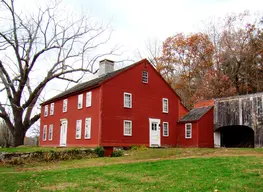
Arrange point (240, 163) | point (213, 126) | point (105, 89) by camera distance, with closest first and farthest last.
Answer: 1. point (240, 163)
2. point (105, 89)
3. point (213, 126)

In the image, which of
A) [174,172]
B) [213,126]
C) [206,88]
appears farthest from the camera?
[206,88]

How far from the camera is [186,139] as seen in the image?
25.3 m

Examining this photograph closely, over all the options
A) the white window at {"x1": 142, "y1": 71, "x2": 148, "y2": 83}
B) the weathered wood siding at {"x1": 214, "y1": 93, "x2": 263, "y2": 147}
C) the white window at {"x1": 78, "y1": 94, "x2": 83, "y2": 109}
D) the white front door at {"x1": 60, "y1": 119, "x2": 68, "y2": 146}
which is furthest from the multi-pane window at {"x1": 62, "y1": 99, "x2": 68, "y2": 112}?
the weathered wood siding at {"x1": 214, "y1": 93, "x2": 263, "y2": 147}

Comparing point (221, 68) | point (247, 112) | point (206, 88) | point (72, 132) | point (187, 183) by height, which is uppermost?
point (221, 68)

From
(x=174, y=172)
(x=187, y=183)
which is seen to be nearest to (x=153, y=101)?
(x=174, y=172)

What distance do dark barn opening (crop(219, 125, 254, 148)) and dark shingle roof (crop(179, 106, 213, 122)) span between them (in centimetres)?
226

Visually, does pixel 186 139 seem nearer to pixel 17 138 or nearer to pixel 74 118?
pixel 74 118

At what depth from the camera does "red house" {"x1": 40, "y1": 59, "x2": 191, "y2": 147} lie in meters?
21.8

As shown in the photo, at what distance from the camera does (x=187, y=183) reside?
8352 mm

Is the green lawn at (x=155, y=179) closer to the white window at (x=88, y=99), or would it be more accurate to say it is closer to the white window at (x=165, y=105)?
the white window at (x=88, y=99)

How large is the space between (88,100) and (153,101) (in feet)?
18.3

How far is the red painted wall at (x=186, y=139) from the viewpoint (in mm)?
24562

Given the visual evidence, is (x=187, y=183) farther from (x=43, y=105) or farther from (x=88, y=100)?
(x=43, y=105)

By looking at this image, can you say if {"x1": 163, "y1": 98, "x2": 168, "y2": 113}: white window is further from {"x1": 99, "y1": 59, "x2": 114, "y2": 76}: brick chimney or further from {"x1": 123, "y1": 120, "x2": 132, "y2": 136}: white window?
{"x1": 99, "y1": 59, "x2": 114, "y2": 76}: brick chimney
